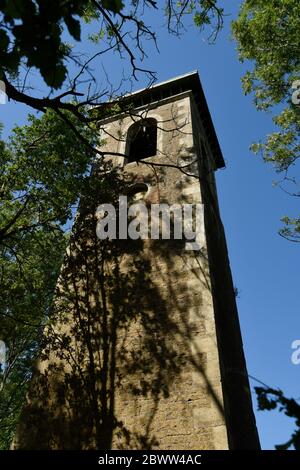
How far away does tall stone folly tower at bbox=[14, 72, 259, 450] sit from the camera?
5301 millimetres

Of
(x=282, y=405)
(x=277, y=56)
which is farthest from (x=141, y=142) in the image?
(x=282, y=405)

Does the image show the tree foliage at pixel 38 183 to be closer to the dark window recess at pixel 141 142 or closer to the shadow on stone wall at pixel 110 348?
the shadow on stone wall at pixel 110 348

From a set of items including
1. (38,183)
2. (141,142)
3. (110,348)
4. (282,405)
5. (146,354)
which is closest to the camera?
(282,405)

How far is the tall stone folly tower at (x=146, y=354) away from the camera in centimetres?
530

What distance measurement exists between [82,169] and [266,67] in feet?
19.5

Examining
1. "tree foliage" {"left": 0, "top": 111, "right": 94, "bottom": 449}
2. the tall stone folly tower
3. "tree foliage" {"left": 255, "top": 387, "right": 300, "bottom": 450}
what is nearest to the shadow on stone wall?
the tall stone folly tower

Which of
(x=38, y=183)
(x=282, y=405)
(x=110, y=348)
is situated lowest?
(x=282, y=405)

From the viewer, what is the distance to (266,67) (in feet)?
33.2

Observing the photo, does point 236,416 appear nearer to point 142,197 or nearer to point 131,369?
point 131,369

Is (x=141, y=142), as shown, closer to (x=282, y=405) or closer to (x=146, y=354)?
(x=146, y=354)

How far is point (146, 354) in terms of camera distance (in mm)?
6152

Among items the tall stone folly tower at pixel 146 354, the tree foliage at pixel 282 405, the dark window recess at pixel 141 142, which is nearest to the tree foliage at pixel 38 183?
the tall stone folly tower at pixel 146 354

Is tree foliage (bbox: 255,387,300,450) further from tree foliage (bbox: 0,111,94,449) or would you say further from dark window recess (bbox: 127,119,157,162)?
dark window recess (bbox: 127,119,157,162)
